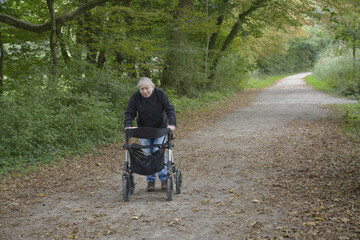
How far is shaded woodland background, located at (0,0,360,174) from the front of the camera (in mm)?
8938

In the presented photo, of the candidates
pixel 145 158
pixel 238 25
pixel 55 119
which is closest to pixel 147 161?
pixel 145 158

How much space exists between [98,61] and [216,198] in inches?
Result: 409

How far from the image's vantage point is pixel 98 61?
14828 millimetres

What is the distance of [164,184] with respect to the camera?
6133 millimetres

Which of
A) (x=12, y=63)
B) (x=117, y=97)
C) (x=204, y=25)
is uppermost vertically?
(x=204, y=25)

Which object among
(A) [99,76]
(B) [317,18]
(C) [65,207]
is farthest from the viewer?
(B) [317,18]

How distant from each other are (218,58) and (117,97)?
13.3 metres

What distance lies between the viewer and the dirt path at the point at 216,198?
4.43m

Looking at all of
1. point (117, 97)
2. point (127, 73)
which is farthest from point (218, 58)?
point (117, 97)

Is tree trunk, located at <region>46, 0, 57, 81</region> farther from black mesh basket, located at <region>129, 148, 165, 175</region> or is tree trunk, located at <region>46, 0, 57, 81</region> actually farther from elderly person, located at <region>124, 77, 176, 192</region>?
black mesh basket, located at <region>129, 148, 165, 175</region>

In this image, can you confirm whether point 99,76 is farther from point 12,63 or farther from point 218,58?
point 218,58

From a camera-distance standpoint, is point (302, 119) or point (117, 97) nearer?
point (117, 97)

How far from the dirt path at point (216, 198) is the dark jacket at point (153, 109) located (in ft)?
3.80

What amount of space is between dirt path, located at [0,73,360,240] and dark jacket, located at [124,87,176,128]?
3.80 ft
